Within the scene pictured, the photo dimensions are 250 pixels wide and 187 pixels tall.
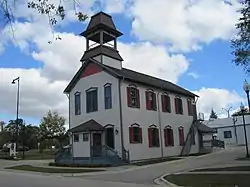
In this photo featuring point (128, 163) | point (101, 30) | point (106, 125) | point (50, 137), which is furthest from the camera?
point (50, 137)

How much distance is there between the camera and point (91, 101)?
32.3 metres

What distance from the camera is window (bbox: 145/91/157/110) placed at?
106ft

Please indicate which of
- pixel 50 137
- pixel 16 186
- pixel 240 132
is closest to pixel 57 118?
pixel 50 137

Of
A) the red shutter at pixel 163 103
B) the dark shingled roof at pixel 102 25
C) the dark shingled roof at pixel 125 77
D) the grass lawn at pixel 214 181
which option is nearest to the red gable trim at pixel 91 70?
the dark shingled roof at pixel 125 77

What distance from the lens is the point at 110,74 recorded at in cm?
3042

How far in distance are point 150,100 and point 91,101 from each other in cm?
567

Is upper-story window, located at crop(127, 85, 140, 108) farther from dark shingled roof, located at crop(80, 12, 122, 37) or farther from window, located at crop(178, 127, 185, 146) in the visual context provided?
window, located at crop(178, 127, 185, 146)

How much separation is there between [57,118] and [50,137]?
439cm

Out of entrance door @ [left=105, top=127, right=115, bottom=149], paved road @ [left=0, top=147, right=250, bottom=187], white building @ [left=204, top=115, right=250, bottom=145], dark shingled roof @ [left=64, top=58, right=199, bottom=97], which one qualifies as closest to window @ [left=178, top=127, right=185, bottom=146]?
dark shingled roof @ [left=64, top=58, right=199, bottom=97]

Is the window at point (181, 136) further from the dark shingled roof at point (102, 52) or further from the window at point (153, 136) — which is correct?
the dark shingled roof at point (102, 52)

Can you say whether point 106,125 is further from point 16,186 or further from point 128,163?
point 16,186

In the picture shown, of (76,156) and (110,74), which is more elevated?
(110,74)

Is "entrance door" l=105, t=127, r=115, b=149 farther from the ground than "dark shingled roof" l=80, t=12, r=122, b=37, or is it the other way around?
"dark shingled roof" l=80, t=12, r=122, b=37

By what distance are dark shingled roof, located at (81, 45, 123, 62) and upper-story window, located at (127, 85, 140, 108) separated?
13.5 ft
